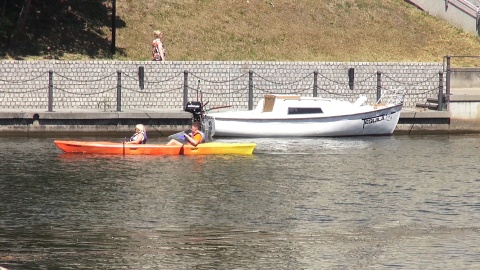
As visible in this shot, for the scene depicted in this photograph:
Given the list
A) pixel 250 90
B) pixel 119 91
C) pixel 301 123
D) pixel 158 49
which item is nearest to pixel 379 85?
pixel 250 90

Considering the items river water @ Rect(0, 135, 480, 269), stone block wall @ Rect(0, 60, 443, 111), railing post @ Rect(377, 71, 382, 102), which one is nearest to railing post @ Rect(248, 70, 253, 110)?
stone block wall @ Rect(0, 60, 443, 111)

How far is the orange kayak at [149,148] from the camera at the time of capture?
30062 mm

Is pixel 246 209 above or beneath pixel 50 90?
beneath

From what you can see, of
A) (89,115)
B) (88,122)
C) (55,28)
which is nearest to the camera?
(89,115)

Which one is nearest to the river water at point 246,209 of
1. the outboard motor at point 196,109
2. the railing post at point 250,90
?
the outboard motor at point 196,109

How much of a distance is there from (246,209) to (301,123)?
1154cm

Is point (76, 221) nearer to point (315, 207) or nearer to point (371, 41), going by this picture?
point (315, 207)

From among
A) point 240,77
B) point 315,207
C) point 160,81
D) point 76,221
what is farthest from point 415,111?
point 76,221

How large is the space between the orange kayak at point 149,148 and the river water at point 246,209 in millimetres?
264

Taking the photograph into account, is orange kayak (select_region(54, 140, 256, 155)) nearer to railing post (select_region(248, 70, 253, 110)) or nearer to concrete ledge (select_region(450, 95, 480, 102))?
railing post (select_region(248, 70, 253, 110))

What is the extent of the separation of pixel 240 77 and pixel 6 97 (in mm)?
7152

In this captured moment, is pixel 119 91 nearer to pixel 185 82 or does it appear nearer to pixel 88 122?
pixel 88 122

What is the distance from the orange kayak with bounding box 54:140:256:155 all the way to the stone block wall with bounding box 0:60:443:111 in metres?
4.65

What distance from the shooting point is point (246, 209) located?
2322 cm
